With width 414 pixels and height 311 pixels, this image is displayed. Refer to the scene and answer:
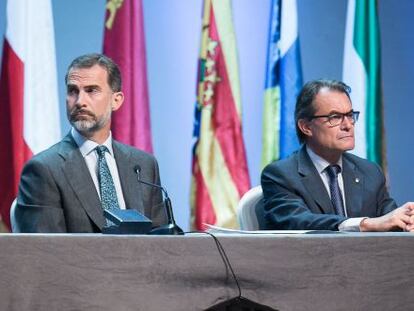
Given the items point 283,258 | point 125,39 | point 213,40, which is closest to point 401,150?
point 213,40

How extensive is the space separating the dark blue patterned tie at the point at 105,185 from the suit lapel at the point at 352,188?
3.09ft

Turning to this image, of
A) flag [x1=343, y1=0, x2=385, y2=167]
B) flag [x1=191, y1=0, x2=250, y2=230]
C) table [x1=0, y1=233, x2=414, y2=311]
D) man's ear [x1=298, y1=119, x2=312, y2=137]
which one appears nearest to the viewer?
table [x1=0, y1=233, x2=414, y2=311]

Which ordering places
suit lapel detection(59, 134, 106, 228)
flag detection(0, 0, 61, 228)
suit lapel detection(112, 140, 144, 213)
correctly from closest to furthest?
suit lapel detection(59, 134, 106, 228)
suit lapel detection(112, 140, 144, 213)
flag detection(0, 0, 61, 228)

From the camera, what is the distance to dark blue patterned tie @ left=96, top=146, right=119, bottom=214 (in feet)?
10.4

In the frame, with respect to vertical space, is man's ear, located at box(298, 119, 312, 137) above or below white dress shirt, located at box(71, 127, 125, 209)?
above

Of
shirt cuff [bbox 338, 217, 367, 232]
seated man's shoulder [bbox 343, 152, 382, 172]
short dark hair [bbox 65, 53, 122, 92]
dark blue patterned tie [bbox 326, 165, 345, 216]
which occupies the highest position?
short dark hair [bbox 65, 53, 122, 92]

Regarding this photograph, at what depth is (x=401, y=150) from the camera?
539 cm

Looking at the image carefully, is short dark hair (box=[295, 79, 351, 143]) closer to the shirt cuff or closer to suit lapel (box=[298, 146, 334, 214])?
suit lapel (box=[298, 146, 334, 214])

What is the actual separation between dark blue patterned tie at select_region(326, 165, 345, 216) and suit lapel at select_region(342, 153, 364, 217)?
0.09 feet

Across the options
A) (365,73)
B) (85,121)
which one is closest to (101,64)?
(85,121)

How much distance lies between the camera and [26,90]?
4.31 meters

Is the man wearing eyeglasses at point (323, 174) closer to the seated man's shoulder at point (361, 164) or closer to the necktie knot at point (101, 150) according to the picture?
the seated man's shoulder at point (361, 164)

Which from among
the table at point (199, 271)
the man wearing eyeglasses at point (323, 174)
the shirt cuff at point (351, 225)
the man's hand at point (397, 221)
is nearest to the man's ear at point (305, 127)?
the man wearing eyeglasses at point (323, 174)

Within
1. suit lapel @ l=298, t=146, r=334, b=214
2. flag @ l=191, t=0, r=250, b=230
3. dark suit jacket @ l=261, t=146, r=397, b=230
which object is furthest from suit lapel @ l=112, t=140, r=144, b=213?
flag @ l=191, t=0, r=250, b=230
